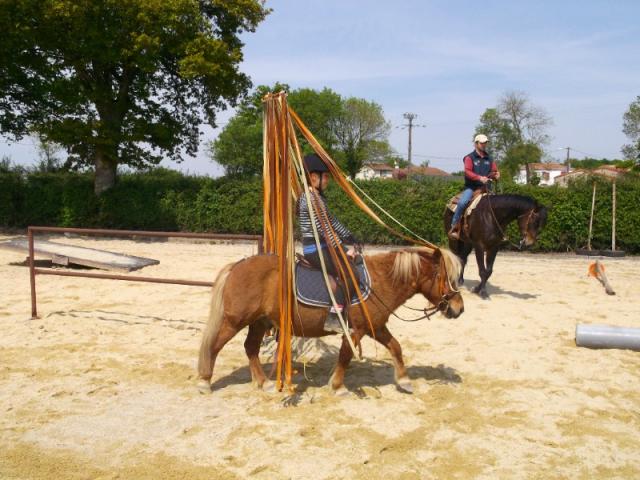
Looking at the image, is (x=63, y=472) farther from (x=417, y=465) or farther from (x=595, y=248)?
(x=595, y=248)

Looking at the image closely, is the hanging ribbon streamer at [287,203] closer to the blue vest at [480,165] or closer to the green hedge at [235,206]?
the blue vest at [480,165]

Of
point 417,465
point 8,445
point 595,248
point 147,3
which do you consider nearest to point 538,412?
point 417,465

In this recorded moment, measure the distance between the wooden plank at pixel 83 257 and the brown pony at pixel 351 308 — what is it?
20.0ft

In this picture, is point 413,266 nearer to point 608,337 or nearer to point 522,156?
point 608,337

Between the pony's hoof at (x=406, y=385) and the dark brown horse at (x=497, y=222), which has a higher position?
the dark brown horse at (x=497, y=222)

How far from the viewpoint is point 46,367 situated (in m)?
5.09

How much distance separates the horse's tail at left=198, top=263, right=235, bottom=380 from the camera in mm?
4434

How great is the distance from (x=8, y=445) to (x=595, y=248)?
48.7 ft

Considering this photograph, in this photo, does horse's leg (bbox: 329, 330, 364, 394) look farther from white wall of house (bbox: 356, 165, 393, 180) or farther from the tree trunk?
the tree trunk

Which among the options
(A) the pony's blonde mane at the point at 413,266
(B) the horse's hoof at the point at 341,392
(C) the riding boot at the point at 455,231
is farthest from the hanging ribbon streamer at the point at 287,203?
(C) the riding boot at the point at 455,231

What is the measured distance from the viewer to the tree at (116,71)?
15.8m

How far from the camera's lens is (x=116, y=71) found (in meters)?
18.0

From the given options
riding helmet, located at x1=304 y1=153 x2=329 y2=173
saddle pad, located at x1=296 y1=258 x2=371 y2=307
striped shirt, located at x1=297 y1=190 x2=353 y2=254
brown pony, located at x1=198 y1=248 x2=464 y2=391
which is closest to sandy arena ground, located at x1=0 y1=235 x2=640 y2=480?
brown pony, located at x1=198 y1=248 x2=464 y2=391

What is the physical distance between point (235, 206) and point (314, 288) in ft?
43.7
